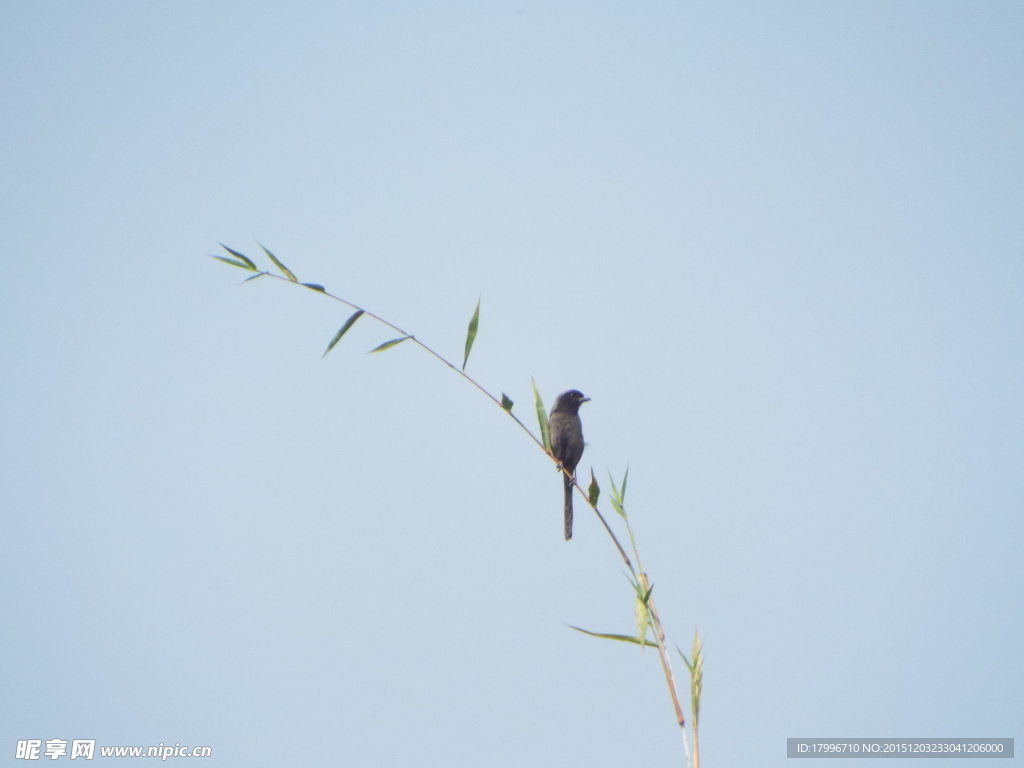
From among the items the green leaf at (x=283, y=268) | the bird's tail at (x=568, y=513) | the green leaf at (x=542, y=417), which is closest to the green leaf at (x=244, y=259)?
the green leaf at (x=283, y=268)

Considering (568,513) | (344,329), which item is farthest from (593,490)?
(568,513)

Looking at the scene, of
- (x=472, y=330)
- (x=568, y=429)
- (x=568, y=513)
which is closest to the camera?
(x=472, y=330)

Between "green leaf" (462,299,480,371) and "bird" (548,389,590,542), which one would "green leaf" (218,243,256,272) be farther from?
"bird" (548,389,590,542)

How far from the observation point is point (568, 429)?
21.8 feet

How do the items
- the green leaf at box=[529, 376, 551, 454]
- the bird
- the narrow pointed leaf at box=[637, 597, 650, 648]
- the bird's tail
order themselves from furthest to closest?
the bird
the bird's tail
the green leaf at box=[529, 376, 551, 454]
the narrow pointed leaf at box=[637, 597, 650, 648]

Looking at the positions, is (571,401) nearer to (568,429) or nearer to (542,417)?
(568,429)

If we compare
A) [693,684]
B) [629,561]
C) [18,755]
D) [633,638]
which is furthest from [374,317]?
[18,755]

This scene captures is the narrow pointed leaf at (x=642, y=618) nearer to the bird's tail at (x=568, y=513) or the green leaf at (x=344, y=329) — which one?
the green leaf at (x=344, y=329)

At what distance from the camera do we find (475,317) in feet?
9.75

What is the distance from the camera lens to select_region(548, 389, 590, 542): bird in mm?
6629

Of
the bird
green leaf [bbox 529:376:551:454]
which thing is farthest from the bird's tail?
green leaf [bbox 529:376:551:454]

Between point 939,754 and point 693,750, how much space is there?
3.04 meters

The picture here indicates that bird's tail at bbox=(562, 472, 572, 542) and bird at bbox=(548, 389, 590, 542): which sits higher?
bird at bbox=(548, 389, 590, 542)

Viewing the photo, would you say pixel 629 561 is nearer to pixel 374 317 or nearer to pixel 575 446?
pixel 374 317
